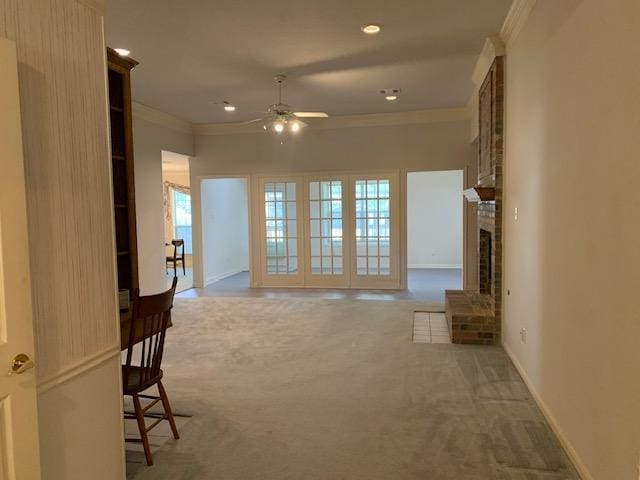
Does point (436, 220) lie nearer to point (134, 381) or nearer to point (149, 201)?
point (149, 201)

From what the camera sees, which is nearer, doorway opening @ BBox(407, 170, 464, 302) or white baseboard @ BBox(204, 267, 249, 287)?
white baseboard @ BBox(204, 267, 249, 287)

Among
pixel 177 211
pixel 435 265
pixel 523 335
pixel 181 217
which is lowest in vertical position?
pixel 435 265

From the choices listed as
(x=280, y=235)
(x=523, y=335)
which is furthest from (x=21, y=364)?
(x=280, y=235)

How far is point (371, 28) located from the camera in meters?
4.03

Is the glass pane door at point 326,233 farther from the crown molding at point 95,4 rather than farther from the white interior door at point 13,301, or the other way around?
the white interior door at point 13,301

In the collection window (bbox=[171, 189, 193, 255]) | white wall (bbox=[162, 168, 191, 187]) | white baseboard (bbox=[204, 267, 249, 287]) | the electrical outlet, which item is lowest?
white baseboard (bbox=[204, 267, 249, 287])

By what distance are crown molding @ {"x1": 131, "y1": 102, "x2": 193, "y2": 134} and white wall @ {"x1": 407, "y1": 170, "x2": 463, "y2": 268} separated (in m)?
5.11

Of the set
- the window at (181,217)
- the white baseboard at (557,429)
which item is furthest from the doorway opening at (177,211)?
the white baseboard at (557,429)

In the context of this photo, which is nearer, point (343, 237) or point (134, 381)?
point (134, 381)

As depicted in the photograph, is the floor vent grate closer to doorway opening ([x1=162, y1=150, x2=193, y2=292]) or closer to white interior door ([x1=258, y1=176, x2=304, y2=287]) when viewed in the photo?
white interior door ([x1=258, y1=176, x2=304, y2=287])

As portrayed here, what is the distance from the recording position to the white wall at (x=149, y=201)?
662 centimetres

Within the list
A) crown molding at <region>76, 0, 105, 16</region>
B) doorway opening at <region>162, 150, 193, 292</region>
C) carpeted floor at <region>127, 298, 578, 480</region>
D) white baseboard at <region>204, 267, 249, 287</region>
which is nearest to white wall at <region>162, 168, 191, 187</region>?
doorway opening at <region>162, 150, 193, 292</region>

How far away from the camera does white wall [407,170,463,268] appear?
10.4m

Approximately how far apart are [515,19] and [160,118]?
17.5 feet
